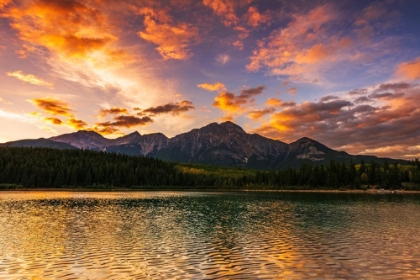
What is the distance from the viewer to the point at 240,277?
84.3ft

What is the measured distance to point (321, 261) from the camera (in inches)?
1244

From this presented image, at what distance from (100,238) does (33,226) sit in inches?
740

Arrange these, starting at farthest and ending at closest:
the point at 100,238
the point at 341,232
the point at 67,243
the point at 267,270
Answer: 1. the point at 341,232
2. the point at 100,238
3. the point at 67,243
4. the point at 267,270

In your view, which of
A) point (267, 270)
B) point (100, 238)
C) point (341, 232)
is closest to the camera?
point (267, 270)

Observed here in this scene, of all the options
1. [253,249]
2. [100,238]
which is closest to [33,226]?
[100,238]

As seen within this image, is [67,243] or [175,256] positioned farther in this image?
[67,243]

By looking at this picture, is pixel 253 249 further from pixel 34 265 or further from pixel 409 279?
pixel 34 265

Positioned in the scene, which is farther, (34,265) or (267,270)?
(34,265)

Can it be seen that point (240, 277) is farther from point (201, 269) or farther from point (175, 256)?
point (175, 256)

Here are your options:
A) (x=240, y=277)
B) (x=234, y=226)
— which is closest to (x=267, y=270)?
(x=240, y=277)

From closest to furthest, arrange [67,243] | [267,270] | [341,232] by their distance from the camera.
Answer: [267,270]
[67,243]
[341,232]

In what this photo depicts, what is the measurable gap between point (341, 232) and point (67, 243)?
1619 inches

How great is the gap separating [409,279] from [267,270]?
444 inches

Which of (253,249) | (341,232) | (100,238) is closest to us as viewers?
(253,249)
